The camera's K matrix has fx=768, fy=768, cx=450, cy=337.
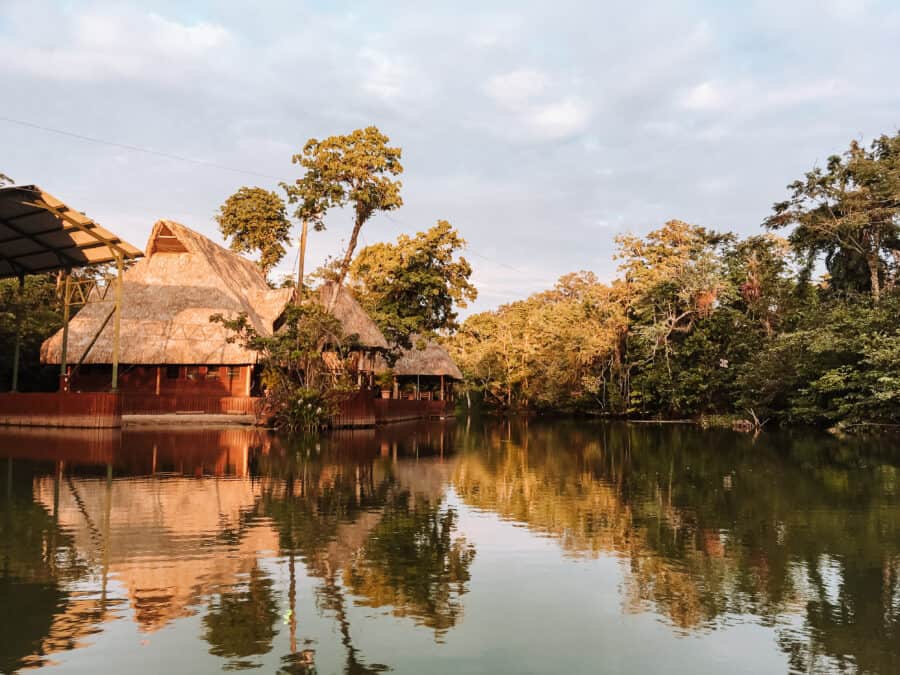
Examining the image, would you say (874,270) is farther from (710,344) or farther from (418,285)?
(418,285)

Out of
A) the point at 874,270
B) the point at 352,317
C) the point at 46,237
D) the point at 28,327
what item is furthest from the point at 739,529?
the point at 28,327

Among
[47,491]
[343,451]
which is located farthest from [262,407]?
[47,491]

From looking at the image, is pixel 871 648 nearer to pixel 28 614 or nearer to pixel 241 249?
pixel 28 614

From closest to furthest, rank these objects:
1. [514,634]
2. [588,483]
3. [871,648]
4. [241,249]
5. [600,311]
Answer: [871,648], [514,634], [588,483], [600,311], [241,249]

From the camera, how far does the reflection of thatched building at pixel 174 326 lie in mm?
32031

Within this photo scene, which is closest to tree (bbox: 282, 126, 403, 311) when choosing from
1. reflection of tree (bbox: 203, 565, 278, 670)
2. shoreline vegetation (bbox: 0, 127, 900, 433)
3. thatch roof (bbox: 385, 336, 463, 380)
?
shoreline vegetation (bbox: 0, 127, 900, 433)

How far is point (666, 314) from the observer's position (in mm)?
43844

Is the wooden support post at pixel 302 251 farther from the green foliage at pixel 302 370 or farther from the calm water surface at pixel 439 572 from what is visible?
the calm water surface at pixel 439 572

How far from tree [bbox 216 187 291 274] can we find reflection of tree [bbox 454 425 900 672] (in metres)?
40.0

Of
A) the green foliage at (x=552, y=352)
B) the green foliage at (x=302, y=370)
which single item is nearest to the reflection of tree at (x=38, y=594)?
the green foliage at (x=302, y=370)

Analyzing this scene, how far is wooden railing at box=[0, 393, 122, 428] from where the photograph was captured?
2427 centimetres

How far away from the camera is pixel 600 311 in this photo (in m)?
48.8

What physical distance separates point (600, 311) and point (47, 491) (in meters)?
40.7

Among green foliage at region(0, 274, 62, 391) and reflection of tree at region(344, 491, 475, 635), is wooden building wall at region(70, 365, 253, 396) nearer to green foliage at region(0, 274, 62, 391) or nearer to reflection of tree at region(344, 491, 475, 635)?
green foliage at region(0, 274, 62, 391)
